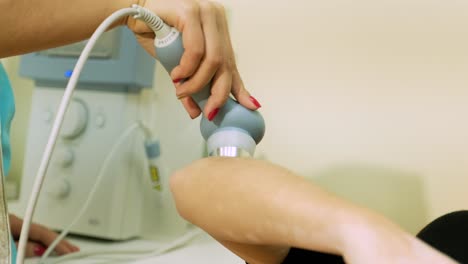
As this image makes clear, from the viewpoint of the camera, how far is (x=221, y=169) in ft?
1.45

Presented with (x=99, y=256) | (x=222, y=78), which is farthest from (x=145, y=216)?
(x=222, y=78)

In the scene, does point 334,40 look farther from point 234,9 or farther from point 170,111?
point 170,111

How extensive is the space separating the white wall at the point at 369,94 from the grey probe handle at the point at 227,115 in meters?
0.39

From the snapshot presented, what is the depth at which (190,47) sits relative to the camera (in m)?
0.51

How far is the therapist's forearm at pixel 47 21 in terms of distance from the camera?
512mm

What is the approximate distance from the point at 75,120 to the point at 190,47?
19.4 inches

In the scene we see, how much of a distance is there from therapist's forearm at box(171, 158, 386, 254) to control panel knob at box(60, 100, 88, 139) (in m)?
0.52

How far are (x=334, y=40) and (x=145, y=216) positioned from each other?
486 mm

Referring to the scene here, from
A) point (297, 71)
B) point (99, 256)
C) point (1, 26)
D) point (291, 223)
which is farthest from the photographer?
point (297, 71)

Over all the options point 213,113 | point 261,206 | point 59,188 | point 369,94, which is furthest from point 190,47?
point 59,188

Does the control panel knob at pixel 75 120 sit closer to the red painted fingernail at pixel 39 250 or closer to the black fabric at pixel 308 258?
the red painted fingernail at pixel 39 250

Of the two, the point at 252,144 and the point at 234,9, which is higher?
the point at 234,9

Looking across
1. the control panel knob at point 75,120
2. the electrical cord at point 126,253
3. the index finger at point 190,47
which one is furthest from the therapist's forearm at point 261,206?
the control panel knob at point 75,120

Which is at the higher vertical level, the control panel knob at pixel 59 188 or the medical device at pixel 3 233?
the medical device at pixel 3 233
